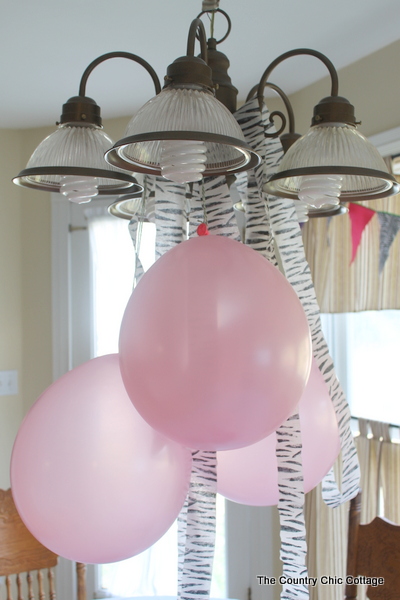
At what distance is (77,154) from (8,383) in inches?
93.6

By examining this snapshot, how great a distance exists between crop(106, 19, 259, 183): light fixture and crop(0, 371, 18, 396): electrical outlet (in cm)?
250

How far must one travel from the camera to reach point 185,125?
70 cm

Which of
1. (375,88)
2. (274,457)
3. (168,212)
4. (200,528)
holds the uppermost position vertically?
(375,88)

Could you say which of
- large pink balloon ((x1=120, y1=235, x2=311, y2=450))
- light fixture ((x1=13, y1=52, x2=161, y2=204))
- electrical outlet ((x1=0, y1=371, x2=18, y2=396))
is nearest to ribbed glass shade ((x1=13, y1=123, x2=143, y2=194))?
light fixture ((x1=13, y1=52, x2=161, y2=204))

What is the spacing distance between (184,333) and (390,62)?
1.91m

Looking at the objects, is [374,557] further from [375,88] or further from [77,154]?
[375,88]

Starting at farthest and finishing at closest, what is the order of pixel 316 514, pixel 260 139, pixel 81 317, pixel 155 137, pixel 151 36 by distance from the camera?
pixel 81 317, pixel 316 514, pixel 151 36, pixel 260 139, pixel 155 137

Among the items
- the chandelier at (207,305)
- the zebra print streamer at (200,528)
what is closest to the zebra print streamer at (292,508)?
Answer: the chandelier at (207,305)

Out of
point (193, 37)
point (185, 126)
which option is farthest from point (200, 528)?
point (193, 37)

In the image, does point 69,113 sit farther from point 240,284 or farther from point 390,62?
point 390,62

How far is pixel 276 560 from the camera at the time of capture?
2752 millimetres

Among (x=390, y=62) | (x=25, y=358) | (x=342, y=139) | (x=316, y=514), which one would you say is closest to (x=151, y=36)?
(x=390, y=62)

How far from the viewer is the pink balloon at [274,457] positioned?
100 cm

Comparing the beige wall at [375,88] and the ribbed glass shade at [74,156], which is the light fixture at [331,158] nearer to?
the ribbed glass shade at [74,156]
